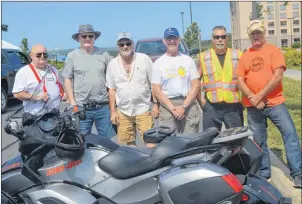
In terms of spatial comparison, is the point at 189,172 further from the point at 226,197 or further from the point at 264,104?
the point at 264,104

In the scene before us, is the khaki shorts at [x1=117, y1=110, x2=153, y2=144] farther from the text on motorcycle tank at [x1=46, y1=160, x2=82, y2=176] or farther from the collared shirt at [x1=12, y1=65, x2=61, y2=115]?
the text on motorcycle tank at [x1=46, y1=160, x2=82, y2=176]

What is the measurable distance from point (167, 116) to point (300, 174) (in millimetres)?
1613

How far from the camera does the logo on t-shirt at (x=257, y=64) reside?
469cm

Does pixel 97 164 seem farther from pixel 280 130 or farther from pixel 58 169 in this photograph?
pixel 280 130

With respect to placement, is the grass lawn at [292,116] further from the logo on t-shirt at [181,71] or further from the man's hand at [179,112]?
the logo on t-shirt at [181,71]

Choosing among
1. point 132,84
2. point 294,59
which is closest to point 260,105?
point 132,84

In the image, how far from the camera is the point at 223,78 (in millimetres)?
4848

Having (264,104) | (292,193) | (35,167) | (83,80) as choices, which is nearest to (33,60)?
(83,80)

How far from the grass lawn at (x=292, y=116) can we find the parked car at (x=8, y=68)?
7925 mm

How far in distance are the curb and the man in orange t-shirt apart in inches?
3.8

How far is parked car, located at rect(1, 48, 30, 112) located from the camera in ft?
43.5

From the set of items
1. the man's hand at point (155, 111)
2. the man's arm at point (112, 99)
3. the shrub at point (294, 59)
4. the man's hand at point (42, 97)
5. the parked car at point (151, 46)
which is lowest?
the shrub at point (294, 59)

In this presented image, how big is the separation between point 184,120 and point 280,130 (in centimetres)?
109

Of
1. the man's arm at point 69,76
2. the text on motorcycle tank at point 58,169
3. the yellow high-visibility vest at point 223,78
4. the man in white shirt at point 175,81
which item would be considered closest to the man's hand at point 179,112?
the man in white shirt at point 175,81
